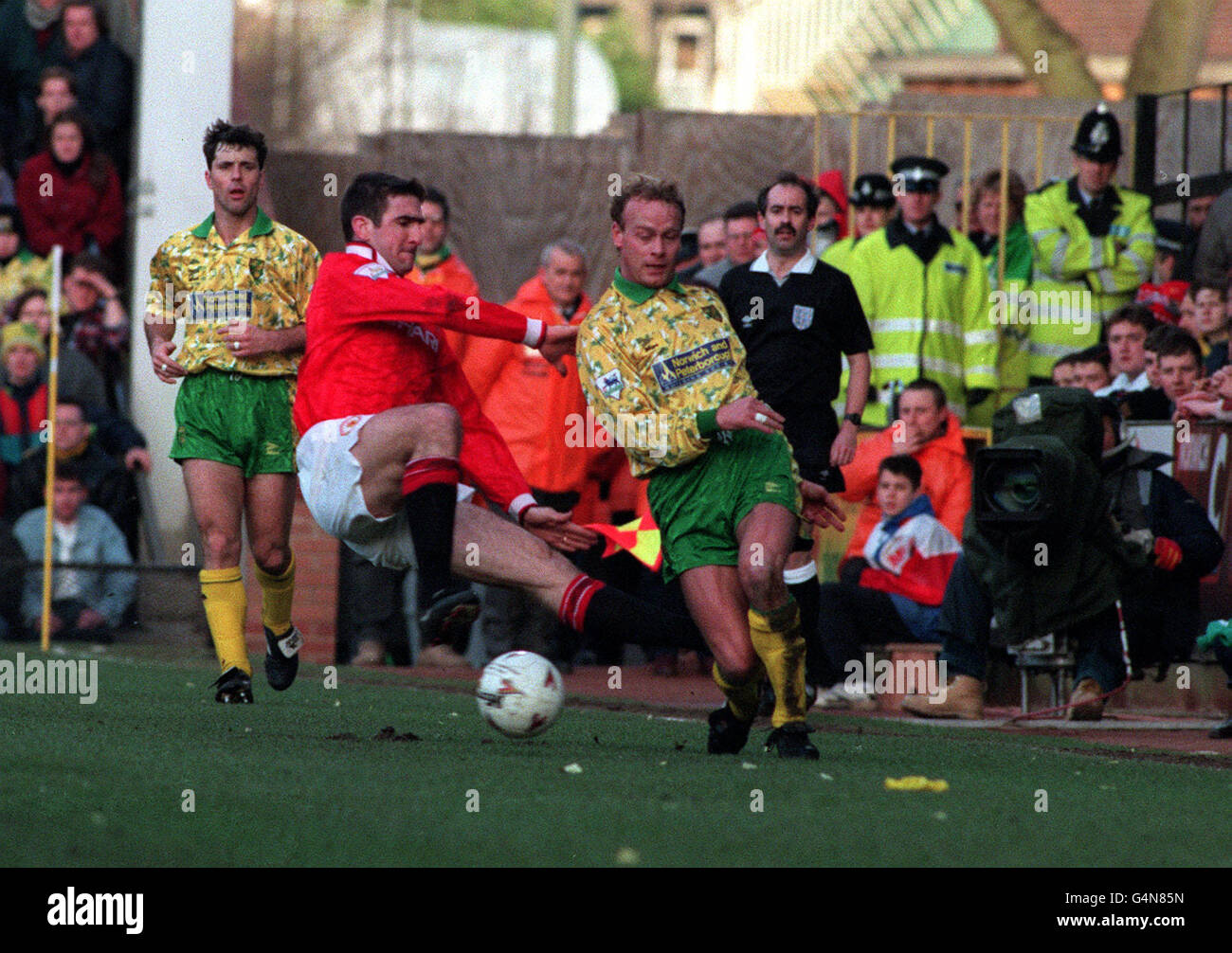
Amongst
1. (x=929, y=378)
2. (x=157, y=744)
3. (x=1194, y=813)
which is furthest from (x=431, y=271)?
(x=1194, y=813)

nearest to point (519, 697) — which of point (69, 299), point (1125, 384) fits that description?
point (1125, 384)

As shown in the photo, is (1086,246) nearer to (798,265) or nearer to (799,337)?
(798,265)

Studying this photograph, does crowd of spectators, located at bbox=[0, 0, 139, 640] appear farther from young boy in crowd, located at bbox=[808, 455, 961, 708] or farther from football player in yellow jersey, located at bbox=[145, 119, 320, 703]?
young boy in crowd, located at bbox=[808, 455, 961, 708]

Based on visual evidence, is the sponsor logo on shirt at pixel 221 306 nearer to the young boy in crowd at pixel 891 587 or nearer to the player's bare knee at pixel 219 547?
the player's bare knee at pixel 219 547

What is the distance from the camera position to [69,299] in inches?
575

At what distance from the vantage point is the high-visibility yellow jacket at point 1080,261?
38.4ft

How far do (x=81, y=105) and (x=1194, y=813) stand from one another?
1241cm

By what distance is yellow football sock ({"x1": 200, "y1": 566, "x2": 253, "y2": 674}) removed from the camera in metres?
8.27

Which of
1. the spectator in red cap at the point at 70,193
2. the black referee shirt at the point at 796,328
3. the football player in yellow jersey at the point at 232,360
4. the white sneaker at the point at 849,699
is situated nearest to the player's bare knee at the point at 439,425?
the football player in yellow jersey at the point at 232,360

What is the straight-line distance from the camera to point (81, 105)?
15.8 meters

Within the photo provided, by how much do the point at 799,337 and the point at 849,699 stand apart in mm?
1951

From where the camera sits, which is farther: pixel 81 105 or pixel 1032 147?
pixel 81 105

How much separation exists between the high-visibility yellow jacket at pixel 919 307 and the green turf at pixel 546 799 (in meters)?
4.00
